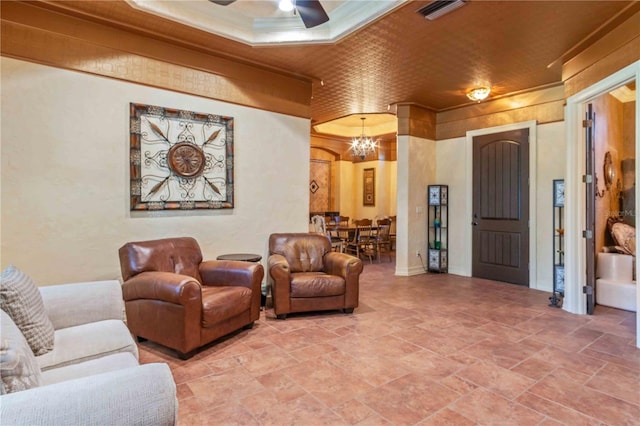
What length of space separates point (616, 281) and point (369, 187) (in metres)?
6.70

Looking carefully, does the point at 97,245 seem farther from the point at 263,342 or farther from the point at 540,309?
the point at 540,309

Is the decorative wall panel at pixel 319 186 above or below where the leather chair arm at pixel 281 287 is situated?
above

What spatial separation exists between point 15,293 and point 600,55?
5.15 m

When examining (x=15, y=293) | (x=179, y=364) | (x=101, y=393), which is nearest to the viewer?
(x=101, y=393)

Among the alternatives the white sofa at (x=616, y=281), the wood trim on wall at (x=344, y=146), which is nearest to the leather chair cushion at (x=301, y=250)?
the white sofa at (x=616, y=281)

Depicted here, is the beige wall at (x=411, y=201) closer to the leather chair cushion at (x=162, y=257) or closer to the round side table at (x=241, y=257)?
the round side table at (x=241, y=257)

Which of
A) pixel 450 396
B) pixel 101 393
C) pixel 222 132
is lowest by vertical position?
pixel 450 396

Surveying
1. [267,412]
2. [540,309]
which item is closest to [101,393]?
[267,412]

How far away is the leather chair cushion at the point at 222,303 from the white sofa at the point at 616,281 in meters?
4.33

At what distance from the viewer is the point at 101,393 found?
1048mm

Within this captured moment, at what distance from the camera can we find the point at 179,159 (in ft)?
12.6

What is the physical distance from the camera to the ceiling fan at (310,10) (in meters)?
2.54

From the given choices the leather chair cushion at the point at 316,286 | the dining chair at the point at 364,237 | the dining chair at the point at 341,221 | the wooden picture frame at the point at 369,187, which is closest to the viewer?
the leather chair cushion at the point at 316,286

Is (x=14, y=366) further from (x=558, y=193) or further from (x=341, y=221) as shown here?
(x=341, y=221)
